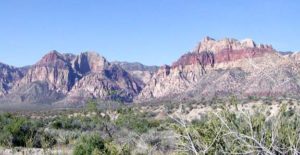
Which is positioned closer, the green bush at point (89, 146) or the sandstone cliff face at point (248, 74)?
the sandstone cliff face at point (248, 74)

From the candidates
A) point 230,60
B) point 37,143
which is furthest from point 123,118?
point 230,60

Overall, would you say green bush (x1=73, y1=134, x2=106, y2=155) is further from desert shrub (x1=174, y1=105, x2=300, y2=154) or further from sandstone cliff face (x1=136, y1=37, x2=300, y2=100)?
desert shrub (x1=174, y1=105, x2=300, y2=154)

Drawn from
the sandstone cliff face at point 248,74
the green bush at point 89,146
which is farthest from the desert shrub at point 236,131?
the green bush at point 89,146

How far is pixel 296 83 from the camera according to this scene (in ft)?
19.4

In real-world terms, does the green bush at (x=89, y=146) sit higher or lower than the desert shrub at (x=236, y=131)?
lower

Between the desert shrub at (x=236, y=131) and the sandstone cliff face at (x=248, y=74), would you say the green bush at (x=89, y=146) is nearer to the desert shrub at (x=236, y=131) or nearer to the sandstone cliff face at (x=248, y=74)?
the sandstone cliff face at (x=248, y=74)

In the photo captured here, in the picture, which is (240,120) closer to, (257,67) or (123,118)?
(257,67)

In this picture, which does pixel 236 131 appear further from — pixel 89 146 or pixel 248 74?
pixel 89 146

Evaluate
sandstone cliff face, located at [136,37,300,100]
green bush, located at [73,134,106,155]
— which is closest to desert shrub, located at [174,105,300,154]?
sandstone cliff face, located at [136,37,300,100]

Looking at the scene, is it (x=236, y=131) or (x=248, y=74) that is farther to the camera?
(x=248, y=74)

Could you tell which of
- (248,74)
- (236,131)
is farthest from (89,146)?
(236,131)

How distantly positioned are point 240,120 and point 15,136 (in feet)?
65.9

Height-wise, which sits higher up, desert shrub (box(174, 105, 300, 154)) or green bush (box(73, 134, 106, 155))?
desert shrub (box(174, 105, 300, 154))

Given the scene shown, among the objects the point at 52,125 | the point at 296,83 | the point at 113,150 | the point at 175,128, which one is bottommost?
the point at 52,125
